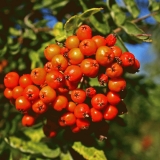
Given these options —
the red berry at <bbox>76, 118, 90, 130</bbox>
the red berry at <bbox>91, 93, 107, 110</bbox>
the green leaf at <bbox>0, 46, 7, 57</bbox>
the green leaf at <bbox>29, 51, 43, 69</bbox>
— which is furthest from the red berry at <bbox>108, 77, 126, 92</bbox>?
the green leaf at <bbox>0, 46, 7, 57</bbox>

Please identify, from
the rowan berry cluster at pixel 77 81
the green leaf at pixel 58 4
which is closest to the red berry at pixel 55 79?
the rowan berry cluster at pixel 77 81

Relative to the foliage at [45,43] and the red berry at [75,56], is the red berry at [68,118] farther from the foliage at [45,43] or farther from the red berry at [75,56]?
the foliage at [45,43]

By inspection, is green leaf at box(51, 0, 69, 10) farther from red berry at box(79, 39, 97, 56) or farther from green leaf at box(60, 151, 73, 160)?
green leaf at box(60, 151, 73, 160)

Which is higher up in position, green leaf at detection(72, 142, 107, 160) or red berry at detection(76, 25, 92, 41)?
red berry at detection(76, 25, 92, 41)

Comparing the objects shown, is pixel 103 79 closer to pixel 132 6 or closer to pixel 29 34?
pixel 132 6

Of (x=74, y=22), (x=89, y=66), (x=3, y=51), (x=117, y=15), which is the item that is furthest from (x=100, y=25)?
(x=3, y=51)

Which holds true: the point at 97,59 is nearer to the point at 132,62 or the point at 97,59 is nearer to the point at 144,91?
the point at 132,62
